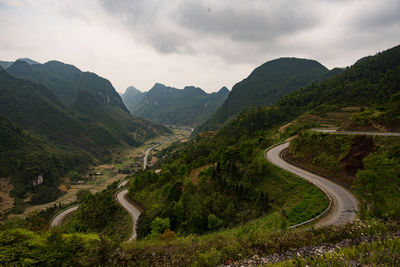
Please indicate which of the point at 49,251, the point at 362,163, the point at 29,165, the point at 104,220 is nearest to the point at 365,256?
the point at 49,251

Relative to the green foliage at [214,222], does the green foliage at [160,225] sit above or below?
below

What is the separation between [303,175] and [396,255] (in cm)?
1808

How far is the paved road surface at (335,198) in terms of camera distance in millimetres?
13834

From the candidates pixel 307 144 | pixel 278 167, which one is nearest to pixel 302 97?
pixel 307 144

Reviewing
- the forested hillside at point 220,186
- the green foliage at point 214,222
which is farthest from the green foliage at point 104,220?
the green foliage at point 214,222

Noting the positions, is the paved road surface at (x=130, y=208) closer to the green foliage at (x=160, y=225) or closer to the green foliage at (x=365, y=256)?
the green foliage at (x=160, y=225)

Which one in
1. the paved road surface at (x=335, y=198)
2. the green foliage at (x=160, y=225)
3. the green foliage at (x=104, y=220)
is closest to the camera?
the paved road surface at (x=335, y=198)

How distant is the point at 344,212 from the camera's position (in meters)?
14.6

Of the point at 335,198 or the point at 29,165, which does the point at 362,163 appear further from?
the point at 29,165

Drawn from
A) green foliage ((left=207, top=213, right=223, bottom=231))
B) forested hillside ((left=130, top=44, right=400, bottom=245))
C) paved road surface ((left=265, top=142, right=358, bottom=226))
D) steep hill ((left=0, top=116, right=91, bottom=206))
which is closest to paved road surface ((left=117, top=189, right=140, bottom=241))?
forested hillside ((left=130, top=44, right=400, bottom=245))

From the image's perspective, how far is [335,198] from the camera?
17.0 meters

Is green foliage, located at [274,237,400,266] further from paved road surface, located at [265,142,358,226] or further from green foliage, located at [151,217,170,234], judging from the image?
green foliage, located at [151,217,170,234]

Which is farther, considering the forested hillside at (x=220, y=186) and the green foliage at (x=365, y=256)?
the forested hillside at (x=220, y=186)

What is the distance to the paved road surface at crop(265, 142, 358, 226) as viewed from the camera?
13.8 meters
